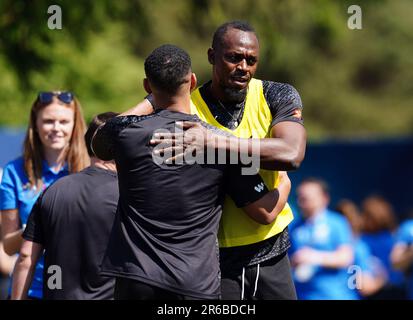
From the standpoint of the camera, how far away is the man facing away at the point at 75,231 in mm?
5707

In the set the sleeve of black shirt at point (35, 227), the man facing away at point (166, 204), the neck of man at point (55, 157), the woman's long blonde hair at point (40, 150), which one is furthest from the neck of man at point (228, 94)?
the neck of man at point (55, 157)

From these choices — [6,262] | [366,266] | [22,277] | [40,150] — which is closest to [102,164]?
[22,277]

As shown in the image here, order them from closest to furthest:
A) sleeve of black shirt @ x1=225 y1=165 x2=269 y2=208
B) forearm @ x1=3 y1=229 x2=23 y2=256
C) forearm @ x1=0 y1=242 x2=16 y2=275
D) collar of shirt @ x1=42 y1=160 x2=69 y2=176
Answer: sleeve of black shirt @ x1=225 y1=165 x2=269 y2=208 → forearm @ x1=3 y1=229 x2=23 y2=256 → collar of shirt @ x1=42 y1=160 x2=69 y2=176 → forearm @ x1=0 y1=242 x2=16 y2=275

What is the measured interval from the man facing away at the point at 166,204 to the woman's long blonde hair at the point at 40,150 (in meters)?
1.94

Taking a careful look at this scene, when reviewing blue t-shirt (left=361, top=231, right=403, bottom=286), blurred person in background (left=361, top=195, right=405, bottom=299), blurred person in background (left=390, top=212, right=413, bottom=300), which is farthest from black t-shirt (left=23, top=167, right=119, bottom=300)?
blue t-shirt (left=361, top=231, right=403, bottom=286)

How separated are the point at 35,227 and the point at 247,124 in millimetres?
1682

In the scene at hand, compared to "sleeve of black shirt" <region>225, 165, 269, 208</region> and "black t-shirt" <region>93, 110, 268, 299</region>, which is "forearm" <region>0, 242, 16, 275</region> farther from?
"sleeve of black shirt" <region>225, 165, 269, 208</region>

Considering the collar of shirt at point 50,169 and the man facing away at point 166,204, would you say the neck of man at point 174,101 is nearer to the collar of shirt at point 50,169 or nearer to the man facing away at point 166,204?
the man facing away at point 166,204

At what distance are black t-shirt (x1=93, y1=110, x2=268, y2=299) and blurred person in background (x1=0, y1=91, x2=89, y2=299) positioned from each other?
78.2 inches

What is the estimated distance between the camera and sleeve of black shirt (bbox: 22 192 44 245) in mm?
5847

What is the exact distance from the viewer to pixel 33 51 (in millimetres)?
10906

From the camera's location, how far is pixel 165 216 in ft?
14.9

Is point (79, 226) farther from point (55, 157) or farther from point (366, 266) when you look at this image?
point (366, 266)
